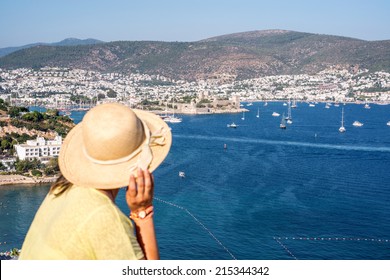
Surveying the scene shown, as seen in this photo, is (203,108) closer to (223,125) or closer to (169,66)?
(223,125)

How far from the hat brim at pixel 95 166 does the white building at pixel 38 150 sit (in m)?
12.6

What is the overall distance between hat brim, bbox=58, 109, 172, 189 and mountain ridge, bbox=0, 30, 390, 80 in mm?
53442

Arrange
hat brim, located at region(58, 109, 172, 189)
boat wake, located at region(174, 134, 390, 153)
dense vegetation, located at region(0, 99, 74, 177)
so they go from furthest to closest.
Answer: boat wake, located at region(174, 134, 390, 153) → dense vegetation, located at region(0, 99, 74, 177) → hat brim, located at region(58, 109, 172, 189)

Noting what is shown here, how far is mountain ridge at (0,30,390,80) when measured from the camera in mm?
56094

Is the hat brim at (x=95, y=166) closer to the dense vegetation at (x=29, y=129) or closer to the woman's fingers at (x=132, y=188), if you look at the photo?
the woman's fingers at (x=132, y=188)

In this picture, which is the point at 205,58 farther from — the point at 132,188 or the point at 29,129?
the point at 132,188

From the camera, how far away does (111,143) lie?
557mm

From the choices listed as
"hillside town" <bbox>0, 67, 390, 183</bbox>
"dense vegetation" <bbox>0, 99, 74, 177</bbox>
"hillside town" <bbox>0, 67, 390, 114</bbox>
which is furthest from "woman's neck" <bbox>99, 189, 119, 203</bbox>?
"hillside town" <bbox>0, 67, 390, 114</bbox>

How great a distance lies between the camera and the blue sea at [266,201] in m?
7.44

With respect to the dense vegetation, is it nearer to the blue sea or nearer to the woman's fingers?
the blue sea

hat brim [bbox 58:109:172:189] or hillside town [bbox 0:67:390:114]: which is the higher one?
hat brim [bbox 58:109:172:189]

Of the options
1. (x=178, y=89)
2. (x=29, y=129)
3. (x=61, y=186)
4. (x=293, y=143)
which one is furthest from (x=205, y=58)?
(x=61, y=186)

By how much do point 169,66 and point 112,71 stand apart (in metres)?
6.13

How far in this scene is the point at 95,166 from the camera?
1.90 feet
